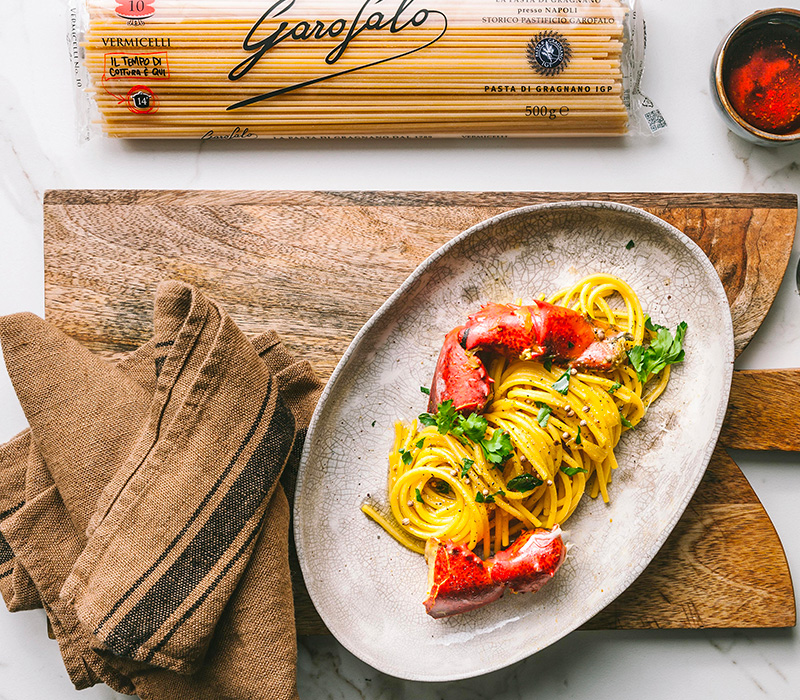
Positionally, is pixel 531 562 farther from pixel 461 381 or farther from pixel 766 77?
pixel 766 77

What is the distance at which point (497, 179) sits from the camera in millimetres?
2738

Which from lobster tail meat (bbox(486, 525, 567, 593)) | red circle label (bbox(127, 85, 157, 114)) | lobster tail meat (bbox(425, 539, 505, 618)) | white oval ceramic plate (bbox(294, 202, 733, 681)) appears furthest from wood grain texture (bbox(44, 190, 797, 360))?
lobster tail meat (bbox(486, 525, 567, 593))

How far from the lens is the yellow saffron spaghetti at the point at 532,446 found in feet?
7.82

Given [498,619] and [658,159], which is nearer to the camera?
[498,619]

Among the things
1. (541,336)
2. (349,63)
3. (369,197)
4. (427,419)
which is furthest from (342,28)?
(427,419)

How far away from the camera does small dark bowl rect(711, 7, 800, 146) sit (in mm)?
2576

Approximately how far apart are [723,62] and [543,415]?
1.57 m

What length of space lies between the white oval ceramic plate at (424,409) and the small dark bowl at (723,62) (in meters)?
0.57

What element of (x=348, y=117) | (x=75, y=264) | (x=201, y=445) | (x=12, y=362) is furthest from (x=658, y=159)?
(x=12, y=362)

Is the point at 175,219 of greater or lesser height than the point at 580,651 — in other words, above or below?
above

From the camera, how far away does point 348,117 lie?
2.64 m

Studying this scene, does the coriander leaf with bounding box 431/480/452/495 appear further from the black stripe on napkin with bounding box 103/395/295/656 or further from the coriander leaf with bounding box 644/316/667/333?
the coriander leaf with bounding box 644/316/667/333

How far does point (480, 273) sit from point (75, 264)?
1589mm

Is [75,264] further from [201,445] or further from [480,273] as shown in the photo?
[480,273]
